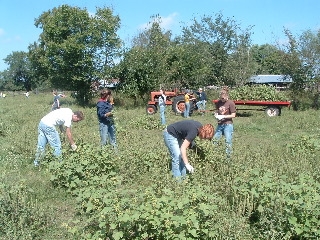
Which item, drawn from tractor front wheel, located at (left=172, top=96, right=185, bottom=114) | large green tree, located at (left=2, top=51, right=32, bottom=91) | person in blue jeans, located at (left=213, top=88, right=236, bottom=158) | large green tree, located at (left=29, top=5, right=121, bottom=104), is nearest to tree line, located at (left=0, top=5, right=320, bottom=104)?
large green tree, located at (left=29, top=5, right=121, bottom=104)

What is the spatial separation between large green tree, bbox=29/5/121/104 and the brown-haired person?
2120cm

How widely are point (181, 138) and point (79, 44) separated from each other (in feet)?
73.5

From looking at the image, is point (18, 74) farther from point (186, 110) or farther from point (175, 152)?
point (175, 152)

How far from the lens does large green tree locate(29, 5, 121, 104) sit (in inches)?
1069

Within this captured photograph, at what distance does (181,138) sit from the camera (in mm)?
6012

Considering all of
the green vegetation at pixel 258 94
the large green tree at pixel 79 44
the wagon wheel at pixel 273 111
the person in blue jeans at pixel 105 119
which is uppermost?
the large green tree at pixel 79 44

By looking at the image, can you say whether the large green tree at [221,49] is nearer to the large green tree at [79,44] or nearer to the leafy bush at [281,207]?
the large green tree at [79,44]

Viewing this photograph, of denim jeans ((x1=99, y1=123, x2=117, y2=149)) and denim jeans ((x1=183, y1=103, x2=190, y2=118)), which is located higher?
denim jeans ((x1=99, y1=123, x2=117, y2=149))

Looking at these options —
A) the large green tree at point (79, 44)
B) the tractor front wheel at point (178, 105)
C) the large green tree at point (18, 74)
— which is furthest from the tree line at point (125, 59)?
the large green tree at point (18, 74)

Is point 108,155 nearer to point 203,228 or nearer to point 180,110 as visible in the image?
point 203,228

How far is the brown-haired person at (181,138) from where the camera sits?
5.61 meters

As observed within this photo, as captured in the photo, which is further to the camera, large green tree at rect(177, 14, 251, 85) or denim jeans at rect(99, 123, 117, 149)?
large green tree at rect(177, 14, 251, 85)

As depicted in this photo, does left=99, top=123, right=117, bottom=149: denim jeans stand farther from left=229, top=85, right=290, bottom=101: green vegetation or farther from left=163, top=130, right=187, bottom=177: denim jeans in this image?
left=229, top=85, right=290, bottom=101: green vegetation

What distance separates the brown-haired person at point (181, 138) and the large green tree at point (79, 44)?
2120 cm
